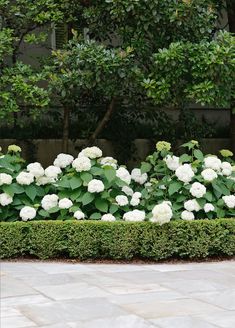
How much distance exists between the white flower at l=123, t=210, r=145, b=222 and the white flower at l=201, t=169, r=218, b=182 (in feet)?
3.50

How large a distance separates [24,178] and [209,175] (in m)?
2.54

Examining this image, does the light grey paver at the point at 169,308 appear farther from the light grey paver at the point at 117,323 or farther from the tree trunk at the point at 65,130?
the tree trunk at the point at 65,130

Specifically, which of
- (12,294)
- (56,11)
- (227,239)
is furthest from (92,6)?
(12,294)

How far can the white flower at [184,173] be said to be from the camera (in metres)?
8.60

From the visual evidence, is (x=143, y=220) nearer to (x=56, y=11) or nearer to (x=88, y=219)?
(x=88, y=219)

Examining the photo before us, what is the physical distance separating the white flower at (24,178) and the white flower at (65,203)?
1.77 feet

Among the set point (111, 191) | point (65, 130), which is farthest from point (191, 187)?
point (65, 130)

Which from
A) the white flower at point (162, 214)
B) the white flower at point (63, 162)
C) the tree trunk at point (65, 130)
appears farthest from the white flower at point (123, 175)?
the tree trunk at point (65, 130)

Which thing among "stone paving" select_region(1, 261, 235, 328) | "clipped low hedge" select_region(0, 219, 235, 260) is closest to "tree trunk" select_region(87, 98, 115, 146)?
"clipped low hedge" select_region(0, 219, 235, 260)

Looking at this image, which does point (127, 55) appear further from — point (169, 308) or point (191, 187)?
point (169, 308)

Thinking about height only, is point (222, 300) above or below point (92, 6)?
below

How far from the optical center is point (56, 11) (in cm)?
1033

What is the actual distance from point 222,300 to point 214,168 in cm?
332

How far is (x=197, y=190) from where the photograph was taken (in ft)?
27.7
